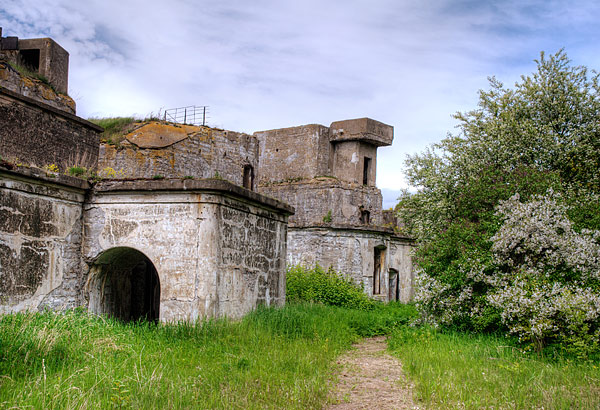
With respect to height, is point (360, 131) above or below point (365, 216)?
above

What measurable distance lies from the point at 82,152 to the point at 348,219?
37.0 ft

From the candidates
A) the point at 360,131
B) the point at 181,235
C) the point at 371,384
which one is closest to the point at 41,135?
the point at 181,235

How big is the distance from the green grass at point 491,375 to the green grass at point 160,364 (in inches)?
49.0

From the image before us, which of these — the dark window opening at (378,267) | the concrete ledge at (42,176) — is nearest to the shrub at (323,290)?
the dark window opening at (378,267)

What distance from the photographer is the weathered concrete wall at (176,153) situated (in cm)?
1208

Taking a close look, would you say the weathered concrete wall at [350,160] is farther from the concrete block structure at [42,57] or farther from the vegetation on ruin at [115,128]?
the concrete block structure at [42,57]

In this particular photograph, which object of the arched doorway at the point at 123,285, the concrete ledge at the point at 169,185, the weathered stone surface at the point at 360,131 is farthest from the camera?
the weathered stone surface at the point at 360,131

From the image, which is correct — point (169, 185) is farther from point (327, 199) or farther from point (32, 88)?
point (327, 199)

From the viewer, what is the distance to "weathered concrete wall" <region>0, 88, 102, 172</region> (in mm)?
9234

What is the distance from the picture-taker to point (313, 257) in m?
18.2

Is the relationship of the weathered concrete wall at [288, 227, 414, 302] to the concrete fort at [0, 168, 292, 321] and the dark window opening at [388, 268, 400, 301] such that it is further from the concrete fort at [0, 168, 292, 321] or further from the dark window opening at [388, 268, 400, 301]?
the concrete fort at [0, 168, 292, 321]

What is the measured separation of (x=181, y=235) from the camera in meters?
8.55

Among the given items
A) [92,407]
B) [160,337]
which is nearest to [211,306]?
[160,337]

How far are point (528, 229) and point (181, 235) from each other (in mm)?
5734
